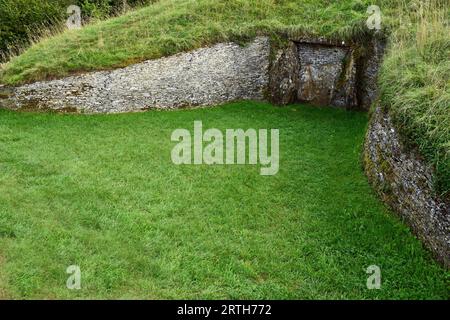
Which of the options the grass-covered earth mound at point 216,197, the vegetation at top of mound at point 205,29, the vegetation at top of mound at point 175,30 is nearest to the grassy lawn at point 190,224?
the grass-covered earth mound at point 216,197

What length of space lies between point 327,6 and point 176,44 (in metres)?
5.12

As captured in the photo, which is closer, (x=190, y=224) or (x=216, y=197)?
(x=190, y=224)

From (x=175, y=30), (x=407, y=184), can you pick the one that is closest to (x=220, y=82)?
(x=175, y=30)

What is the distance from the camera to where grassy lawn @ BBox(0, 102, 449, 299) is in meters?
6.88

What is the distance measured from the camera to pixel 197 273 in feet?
23.3

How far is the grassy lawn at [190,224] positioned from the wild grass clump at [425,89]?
1490 millimetres

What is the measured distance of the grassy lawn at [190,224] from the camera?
22.6 feet

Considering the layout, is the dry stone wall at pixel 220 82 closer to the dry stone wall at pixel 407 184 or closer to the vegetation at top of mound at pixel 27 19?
the vegetation at top of mound at pixel 27 19

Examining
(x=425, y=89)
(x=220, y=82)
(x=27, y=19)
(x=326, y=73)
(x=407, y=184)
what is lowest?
(x=407, y=184)

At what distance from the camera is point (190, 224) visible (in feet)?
27.4

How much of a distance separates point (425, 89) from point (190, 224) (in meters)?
4.90

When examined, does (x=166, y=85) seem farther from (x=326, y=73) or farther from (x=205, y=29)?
(x=326, y=73)

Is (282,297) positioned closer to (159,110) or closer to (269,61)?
(159,110)

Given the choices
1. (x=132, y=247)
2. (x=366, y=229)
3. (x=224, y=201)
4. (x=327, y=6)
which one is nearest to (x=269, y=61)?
Result: (x=327, y=6)
